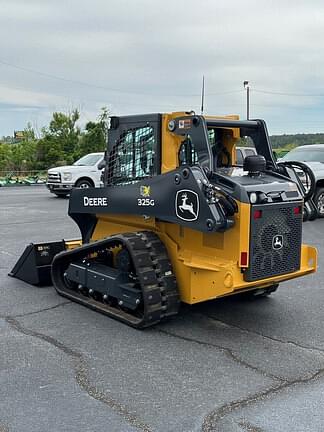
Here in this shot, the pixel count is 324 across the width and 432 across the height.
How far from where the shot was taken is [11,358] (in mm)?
4887

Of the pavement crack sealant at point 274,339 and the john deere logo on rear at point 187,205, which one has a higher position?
the john deere logo on rear at point 187,205

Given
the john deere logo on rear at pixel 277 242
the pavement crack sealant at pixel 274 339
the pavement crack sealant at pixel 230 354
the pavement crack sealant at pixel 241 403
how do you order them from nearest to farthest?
1. the pavement crack sealant at pixel 241 403
2. the pavement crack sealant at pixel 230 354
3. the pavement crack sealant at pixel 274 339
4. the john deere logo on rear at pixel 277 242

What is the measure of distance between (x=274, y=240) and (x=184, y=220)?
0.90m

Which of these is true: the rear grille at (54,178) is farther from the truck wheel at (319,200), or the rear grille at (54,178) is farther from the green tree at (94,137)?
the green tree at (94,137)

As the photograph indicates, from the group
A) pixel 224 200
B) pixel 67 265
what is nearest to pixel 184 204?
pixel 224 200

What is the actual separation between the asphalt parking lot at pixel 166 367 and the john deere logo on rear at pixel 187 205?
1.17 meters

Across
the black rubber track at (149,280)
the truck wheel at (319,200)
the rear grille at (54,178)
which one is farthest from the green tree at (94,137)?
the black rubber track at (149,280)

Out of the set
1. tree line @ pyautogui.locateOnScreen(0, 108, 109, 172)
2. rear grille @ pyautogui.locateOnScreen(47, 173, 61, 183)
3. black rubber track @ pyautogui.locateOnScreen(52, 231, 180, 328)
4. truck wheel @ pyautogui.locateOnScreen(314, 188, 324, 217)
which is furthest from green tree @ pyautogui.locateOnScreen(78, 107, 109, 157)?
black rubber track @ pyautogui.locateOnScreen(52, 231, 180, 328)

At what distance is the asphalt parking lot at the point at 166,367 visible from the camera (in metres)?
3.85

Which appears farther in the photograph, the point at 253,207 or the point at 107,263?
the point at 107,263

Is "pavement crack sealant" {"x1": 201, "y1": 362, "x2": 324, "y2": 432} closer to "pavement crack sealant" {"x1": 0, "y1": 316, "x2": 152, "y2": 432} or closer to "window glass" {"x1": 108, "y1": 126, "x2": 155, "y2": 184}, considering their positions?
"pavement crack sealant" {"x1": 0, "y1": 316, "x2": 152, "y2": 432}

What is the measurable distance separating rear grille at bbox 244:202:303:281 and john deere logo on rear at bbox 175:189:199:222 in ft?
1.73

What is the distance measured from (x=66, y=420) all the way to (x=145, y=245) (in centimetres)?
232

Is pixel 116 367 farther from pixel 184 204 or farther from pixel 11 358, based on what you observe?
pixel 184 204
